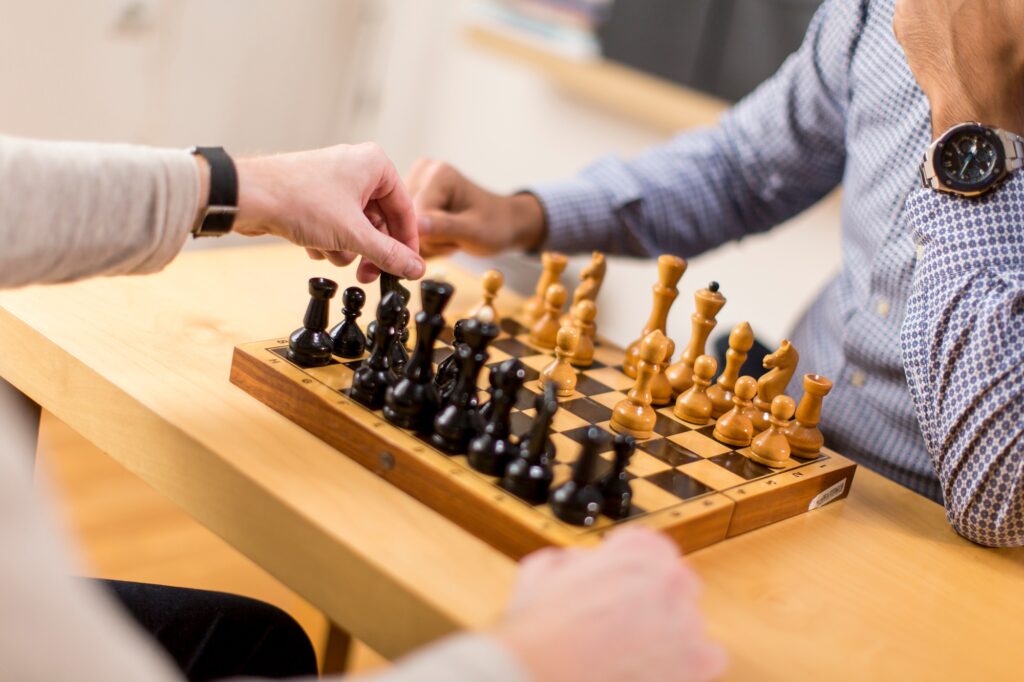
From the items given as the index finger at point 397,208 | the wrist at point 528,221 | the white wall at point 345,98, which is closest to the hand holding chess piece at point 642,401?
the index finger at point 397,208

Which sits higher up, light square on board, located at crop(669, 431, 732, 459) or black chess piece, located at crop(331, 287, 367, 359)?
black chess piece, located at crop(331, 287, 367, 359)

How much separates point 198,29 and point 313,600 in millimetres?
2601

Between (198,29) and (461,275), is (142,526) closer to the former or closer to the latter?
(461,275)

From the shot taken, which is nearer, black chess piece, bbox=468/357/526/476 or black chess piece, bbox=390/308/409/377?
black chess piece, bbox=468/357/526/476

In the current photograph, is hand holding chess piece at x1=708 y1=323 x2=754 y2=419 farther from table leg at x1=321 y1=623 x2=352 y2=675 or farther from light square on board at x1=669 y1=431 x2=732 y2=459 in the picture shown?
table leg at x1=321 y1=623 x2=352 y2=675

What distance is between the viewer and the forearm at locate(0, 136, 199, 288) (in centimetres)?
98

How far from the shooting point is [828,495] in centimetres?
124

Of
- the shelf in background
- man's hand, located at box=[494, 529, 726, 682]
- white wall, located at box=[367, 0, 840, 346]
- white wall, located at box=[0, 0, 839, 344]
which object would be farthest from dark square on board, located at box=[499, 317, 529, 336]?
the shelf in background

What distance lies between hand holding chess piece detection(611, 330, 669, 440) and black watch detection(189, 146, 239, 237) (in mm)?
481

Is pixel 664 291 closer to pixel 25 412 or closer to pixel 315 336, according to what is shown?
pixel 315 336

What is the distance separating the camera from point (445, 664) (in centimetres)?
70

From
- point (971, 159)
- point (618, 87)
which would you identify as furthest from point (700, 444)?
point (618, 87)

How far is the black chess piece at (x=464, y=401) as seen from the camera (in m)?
1.05

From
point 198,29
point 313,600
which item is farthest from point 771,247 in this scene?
point 313,600
